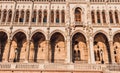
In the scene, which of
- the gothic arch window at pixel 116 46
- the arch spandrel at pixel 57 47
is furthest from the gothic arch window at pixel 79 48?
the gothic arch window at pixel 116 46

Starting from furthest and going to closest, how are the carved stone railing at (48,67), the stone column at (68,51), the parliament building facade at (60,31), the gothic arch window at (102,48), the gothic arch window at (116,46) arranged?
the gothic arch window at (116,46) < the gothic arch window at (102,48) < the parliament building facade at (60,31) < the stone column at (68,51) < the carved stone railing at (48,67)

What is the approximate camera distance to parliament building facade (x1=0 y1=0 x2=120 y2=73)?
3550 centimetres

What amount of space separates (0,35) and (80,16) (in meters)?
15.3

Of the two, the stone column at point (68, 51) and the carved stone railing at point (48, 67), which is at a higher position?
the stone column at point (68, 51)

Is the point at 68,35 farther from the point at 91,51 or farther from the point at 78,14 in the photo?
the point at 78,14

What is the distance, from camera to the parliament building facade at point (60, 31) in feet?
116

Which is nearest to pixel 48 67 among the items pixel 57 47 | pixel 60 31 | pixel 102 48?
pixel 57 47

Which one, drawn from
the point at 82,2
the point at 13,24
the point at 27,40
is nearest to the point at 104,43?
the point at 82,2

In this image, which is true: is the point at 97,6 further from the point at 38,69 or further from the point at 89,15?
the point at 38,69

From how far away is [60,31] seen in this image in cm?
3612

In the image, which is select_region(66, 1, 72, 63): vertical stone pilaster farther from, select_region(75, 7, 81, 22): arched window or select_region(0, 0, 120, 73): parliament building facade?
select_region(75, 7, 81, 22): arched window

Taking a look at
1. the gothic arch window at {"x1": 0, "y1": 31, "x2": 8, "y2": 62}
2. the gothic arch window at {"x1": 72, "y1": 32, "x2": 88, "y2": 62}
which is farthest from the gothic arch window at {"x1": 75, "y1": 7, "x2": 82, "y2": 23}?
the gothic arch window at {"x1": 0, "y1": 31, "x2": 8, "y2": 62}

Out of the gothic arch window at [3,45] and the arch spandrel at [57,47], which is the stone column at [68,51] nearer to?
the arch spandrel at [57,47]

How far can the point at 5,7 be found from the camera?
38000 mm
